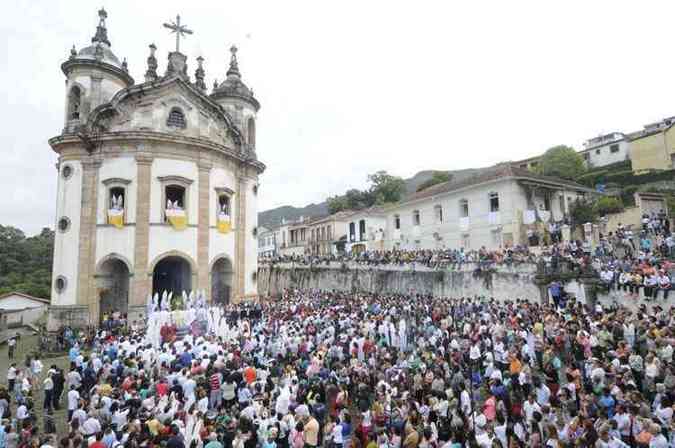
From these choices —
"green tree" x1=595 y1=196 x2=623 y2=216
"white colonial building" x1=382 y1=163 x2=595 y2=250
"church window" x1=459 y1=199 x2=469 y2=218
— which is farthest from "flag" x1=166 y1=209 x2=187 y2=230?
"green tree" x1=595 y1=196 x2=623 y2=216

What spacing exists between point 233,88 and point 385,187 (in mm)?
40016

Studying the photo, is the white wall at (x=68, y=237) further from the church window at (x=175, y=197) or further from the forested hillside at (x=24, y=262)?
the forested hillside at (x=24, y=262)

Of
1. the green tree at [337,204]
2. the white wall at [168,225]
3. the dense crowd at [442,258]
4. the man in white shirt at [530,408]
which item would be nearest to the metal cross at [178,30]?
the white wall at [168,225]

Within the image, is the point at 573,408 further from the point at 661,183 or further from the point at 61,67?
the point at 661,183

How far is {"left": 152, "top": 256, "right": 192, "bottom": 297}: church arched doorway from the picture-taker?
2452cm

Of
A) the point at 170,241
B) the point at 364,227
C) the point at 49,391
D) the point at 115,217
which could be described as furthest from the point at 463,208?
the point at 49,391

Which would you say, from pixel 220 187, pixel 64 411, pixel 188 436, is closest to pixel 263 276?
pixel 220 187

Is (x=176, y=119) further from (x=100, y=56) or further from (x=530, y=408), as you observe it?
(x=530, y=408)

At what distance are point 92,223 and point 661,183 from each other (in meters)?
41.8

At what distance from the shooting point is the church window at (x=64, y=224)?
74.1 ft

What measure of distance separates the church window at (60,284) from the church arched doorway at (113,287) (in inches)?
68.5

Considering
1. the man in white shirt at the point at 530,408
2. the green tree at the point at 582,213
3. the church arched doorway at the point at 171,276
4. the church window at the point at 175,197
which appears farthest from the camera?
the green tree at the point at 582,213

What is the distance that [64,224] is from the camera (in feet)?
74.3

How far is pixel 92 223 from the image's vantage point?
2253 cm
